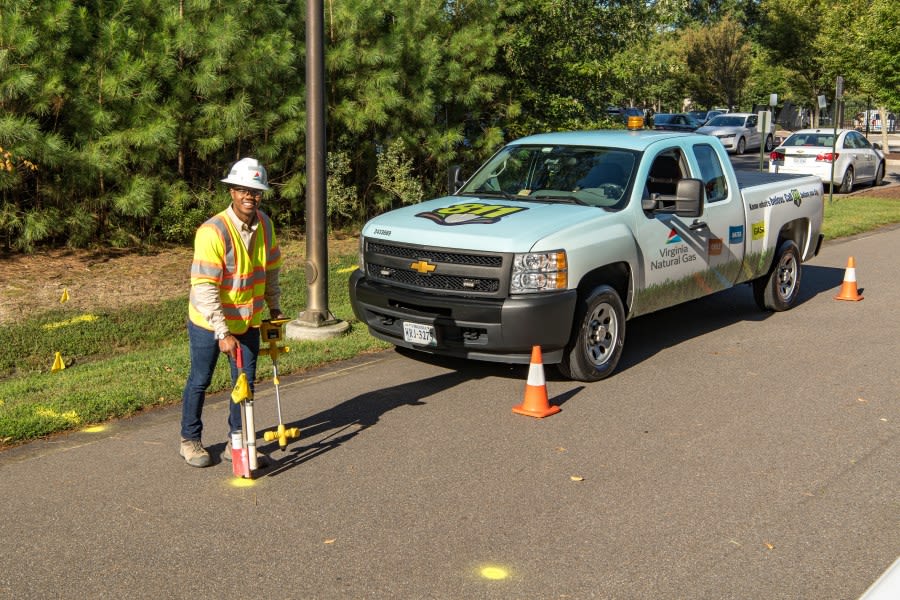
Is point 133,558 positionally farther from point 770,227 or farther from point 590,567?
point 770,227

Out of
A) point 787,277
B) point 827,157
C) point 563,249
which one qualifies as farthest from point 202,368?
point 827,157

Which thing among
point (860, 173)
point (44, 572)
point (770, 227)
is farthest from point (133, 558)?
point (860, 173)

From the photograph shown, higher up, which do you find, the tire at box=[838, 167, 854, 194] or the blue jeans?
the blue jeans

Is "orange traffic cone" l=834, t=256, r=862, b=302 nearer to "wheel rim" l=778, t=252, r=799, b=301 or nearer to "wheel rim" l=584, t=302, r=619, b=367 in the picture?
"wheel rim" l=778, t=252, r=799, b=301

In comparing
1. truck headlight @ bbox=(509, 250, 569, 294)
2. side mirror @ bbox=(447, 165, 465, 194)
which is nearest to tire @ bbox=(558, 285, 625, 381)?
truck headlight @ bbox=(509, 250, 569, 294)

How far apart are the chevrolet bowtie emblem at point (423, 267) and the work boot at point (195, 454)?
2.37 m

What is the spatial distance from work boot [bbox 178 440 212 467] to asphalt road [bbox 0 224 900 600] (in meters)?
0.07

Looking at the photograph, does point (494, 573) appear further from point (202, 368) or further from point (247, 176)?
point (247, 176)

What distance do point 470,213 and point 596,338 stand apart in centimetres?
137

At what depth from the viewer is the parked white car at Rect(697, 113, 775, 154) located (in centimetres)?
4119

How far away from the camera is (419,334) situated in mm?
7641

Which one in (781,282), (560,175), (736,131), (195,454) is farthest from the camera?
(736,131)

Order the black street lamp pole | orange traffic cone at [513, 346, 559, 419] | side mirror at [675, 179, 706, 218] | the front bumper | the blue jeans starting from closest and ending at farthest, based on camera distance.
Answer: the blue jeans
orange traffic cone at [513, 346, 559, 419]
the front bumper
side mirror at [675, 179, 706, 218]
the black street lamp pole

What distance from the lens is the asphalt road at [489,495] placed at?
15.0 feet
